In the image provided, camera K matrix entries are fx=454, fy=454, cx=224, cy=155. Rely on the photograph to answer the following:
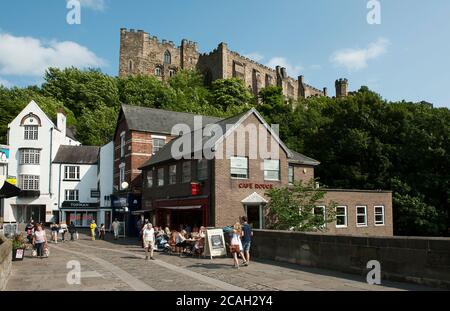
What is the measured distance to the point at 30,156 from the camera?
51.8m

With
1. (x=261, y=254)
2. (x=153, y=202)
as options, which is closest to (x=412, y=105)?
(x=153, y=202)

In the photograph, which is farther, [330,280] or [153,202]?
[153,202]

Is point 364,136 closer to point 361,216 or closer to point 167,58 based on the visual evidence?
point 361,216

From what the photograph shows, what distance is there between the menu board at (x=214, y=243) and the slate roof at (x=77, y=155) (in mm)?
34534

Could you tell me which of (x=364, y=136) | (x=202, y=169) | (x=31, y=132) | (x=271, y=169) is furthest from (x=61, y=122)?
(x=271, y=169)

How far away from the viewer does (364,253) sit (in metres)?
13.9

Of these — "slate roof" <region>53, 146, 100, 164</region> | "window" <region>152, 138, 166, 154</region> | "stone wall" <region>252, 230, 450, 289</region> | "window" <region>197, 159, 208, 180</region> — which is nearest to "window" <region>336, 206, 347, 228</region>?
"window" <region>197, 159, 208, 180</region>

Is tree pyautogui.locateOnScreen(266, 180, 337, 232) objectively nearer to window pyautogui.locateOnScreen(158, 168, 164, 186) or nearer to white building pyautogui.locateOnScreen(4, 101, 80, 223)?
window pyautogui.locateOnScreen(158, 168, 164, 186)

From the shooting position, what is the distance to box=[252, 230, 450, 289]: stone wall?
11.6 metres

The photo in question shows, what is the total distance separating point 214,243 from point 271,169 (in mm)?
9048

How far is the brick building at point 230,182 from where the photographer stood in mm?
25922

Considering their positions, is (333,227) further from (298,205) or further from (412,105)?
(412,105)
